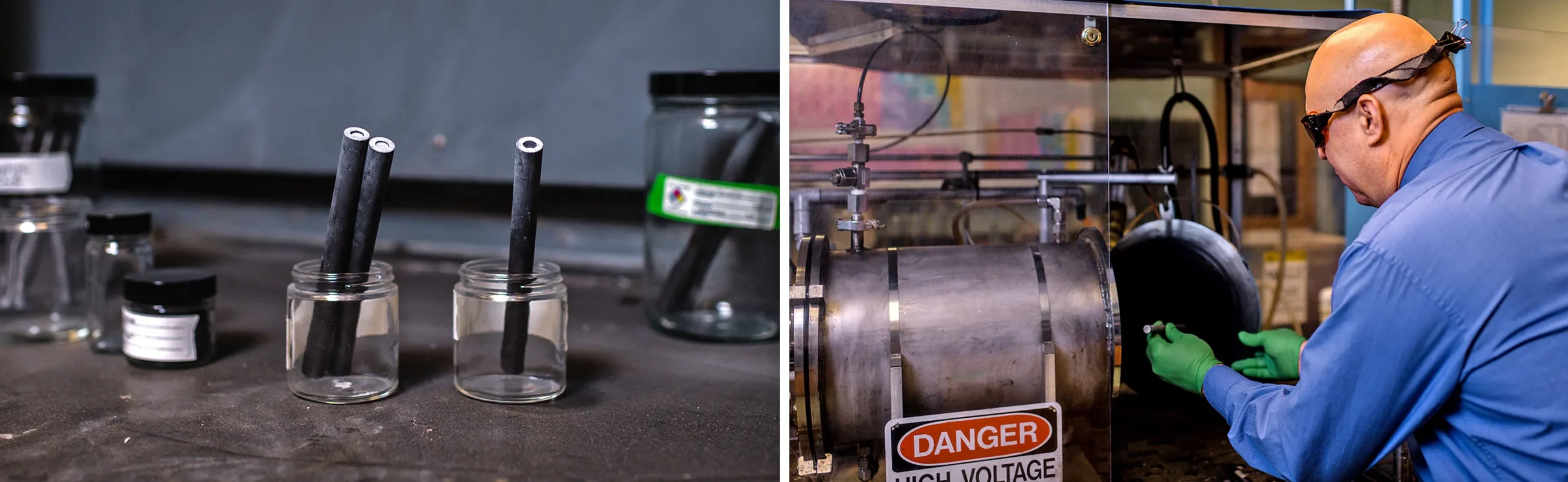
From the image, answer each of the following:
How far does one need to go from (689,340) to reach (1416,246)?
0.76 m

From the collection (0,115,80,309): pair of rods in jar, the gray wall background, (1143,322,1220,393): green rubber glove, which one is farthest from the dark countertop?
the gray wall background

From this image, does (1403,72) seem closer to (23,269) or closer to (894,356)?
(894,356)

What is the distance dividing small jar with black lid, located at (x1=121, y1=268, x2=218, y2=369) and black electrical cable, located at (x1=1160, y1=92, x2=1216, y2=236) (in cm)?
96

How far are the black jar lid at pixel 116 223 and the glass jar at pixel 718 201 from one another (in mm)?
606

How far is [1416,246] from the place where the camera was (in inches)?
25.1

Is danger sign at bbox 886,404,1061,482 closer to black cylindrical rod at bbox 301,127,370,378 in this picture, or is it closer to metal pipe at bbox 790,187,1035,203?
metal pipe at bbox 790,187,1035,203

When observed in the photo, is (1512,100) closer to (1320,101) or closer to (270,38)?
(1320,101)

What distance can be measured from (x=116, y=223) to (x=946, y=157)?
38.2 inches

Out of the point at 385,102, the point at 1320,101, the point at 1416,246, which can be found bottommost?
the point at 1416,246

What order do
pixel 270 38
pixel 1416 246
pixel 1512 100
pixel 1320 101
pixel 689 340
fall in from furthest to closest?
1. pixel 270 38
2. pixel 689 340
3. pixel 1512 100
4. pixel 1320 101
5. pixel 1416 246

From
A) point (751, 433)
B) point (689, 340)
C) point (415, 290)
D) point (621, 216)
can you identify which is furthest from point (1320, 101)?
point (415, 290)

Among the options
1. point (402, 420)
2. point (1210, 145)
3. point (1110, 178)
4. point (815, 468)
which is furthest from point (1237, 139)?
point (402, 420)

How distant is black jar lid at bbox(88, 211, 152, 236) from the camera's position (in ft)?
3.76

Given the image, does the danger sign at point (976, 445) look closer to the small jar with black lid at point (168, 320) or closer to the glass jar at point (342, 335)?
the glass jar at point (342, 335)
